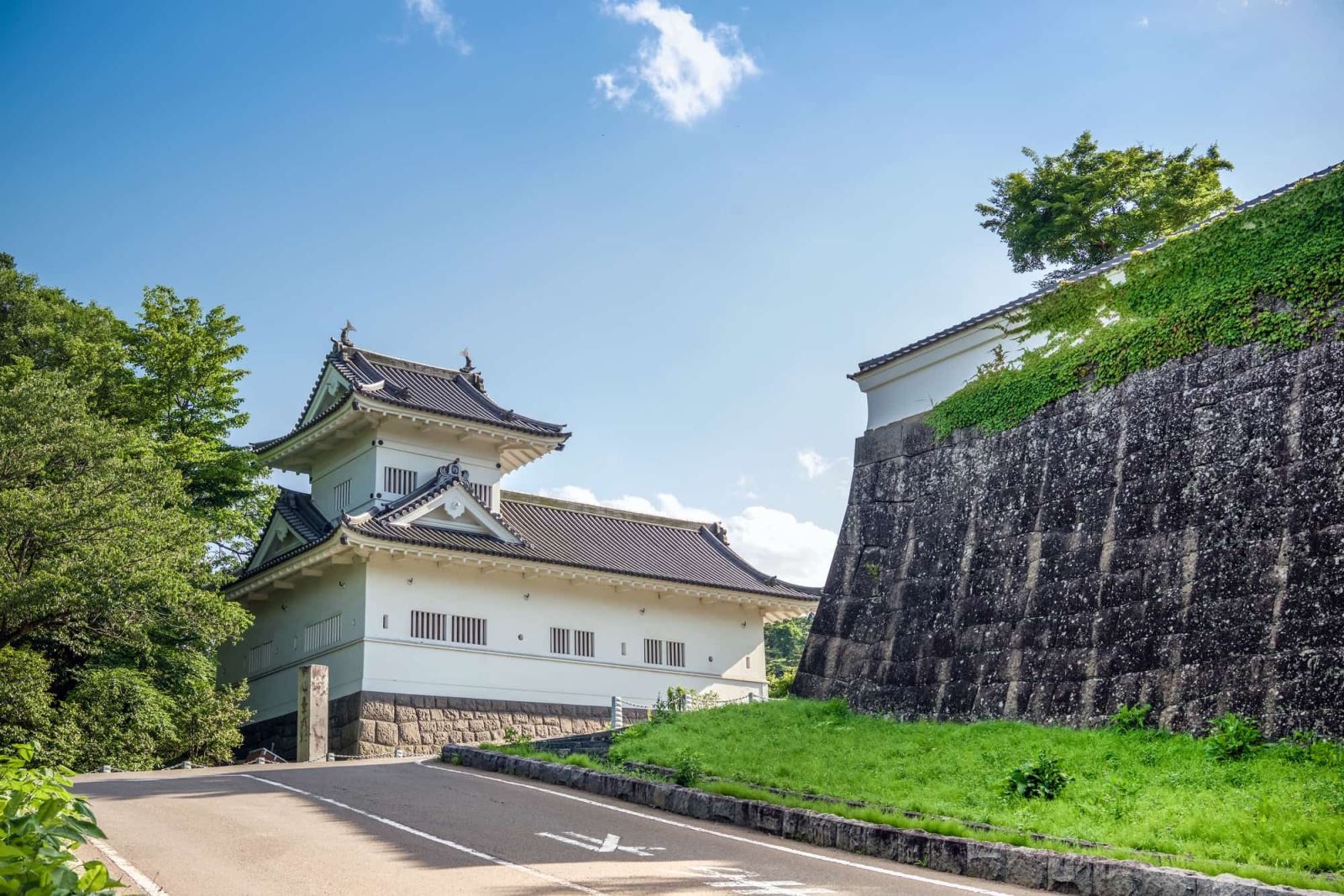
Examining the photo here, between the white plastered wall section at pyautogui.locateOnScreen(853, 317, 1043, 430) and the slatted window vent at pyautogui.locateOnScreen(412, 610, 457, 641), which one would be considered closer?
the white plastered wall section at pyautogui.locateOnScreen(853, 317, 1043, 430)

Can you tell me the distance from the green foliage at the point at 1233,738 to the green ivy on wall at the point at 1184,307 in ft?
16.0

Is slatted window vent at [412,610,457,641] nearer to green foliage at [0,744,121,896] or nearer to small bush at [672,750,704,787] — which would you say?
small bush at [672,750,704,787]

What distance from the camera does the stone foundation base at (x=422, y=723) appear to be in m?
25.9

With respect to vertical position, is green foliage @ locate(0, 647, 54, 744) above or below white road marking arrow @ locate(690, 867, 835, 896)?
above

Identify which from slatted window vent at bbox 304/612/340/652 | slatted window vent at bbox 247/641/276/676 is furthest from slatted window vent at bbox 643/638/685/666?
slatted window vent at bbox 247/641/276/676

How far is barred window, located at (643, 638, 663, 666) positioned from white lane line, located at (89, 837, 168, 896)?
2048 centimetres

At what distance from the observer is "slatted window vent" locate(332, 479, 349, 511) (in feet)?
102

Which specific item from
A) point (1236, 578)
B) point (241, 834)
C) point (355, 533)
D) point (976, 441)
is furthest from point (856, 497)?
point (241, 834)

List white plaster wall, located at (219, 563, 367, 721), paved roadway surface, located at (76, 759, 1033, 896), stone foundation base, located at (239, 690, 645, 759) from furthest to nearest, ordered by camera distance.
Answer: white plaster wall, located at (219, 563, 367, 721) → stone foundation base, located at (239, 690, 645, 759) → paved roadway surface, located at (76, 759, 1033, 896)

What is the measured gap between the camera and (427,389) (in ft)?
105

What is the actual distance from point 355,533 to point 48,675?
6579 millimetres

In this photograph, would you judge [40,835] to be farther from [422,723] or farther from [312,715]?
[422,723]

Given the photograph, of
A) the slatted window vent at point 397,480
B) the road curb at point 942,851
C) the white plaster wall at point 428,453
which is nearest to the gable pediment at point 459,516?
the slatted window vent at point 397,480

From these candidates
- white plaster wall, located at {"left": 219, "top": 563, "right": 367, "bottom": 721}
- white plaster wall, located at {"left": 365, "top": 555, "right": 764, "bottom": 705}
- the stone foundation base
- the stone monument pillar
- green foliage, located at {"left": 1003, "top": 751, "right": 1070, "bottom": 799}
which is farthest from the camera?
white plaster wall, located at {"left": 365, "top": 555, "right": 764, "bottom": 705}
